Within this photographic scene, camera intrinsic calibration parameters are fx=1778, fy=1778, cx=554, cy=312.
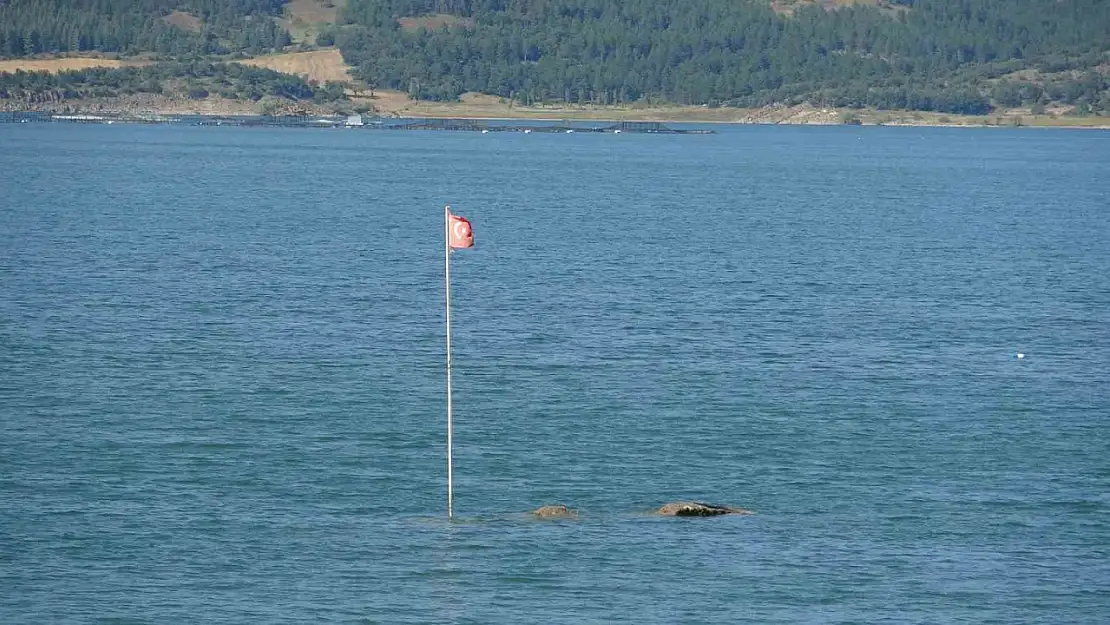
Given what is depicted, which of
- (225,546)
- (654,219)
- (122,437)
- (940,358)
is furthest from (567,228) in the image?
(225,546)

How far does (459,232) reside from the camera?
44469mm

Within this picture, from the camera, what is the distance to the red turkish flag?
44125 mm

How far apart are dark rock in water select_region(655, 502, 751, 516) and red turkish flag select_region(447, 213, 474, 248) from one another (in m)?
8.39

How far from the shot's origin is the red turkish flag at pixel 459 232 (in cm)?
4412

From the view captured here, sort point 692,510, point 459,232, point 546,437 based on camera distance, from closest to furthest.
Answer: point 459,232 < point 692,510 < point 546,437

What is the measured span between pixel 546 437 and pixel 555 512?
9.40 m

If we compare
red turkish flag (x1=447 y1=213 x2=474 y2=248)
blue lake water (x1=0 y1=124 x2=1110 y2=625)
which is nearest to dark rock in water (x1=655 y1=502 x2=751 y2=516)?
blue lake water (x1=0 y1=124 x2=1110 y2=625)

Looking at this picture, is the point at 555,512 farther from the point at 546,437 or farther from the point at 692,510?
the point at 546,437

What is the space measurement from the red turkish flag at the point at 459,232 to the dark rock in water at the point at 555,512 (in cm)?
696

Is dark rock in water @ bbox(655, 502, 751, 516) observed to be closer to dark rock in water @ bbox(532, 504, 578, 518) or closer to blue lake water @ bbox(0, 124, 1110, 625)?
blue lake water @ bbox(0, 124, 1110, 625)

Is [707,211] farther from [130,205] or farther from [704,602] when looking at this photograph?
[704,602]

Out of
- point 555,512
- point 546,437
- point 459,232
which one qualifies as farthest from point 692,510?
point 546,437

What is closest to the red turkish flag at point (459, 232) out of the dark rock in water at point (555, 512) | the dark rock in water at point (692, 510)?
the dark rock in water at point (555, 512)

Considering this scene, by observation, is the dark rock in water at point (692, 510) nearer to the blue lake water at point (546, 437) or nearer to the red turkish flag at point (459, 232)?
the blue lake water at point (546, 437)
